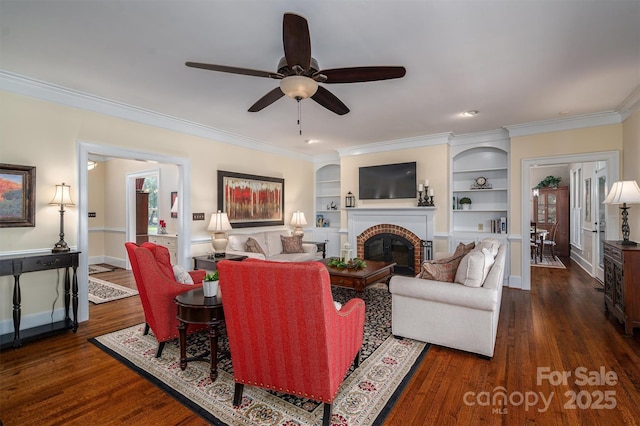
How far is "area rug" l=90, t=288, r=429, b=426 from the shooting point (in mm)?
2000

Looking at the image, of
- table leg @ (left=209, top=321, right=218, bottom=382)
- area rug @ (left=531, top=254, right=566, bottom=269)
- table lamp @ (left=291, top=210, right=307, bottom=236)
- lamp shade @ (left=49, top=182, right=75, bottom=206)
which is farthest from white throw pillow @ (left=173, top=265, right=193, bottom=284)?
area rug @ (left=531, top=254, right=566, bottom=269)

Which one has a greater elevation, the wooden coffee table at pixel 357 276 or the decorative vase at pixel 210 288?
the decorative vase at pixel 210 288

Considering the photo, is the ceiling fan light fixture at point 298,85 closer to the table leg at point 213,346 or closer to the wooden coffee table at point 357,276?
the table leg at point 213,346

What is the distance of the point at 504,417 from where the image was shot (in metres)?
1.99

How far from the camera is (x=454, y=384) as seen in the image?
2359 mm

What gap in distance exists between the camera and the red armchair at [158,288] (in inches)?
105

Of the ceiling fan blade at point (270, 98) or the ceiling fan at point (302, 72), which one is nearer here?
the ceiling fan at point (302, 72)

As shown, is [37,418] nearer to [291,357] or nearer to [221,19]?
[291,357]

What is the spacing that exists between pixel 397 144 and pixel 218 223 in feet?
12.2

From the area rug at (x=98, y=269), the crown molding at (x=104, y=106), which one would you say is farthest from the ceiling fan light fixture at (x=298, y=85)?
the area rug at (x=98, y=269)

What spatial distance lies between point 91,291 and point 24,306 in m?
1.81

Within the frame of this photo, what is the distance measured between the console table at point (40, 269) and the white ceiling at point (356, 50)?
187 centimetres

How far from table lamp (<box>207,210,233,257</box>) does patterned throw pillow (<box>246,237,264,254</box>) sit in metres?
0.42

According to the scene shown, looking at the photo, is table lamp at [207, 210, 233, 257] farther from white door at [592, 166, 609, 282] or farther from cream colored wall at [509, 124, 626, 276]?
white door at [592, 166, 609, 282]
